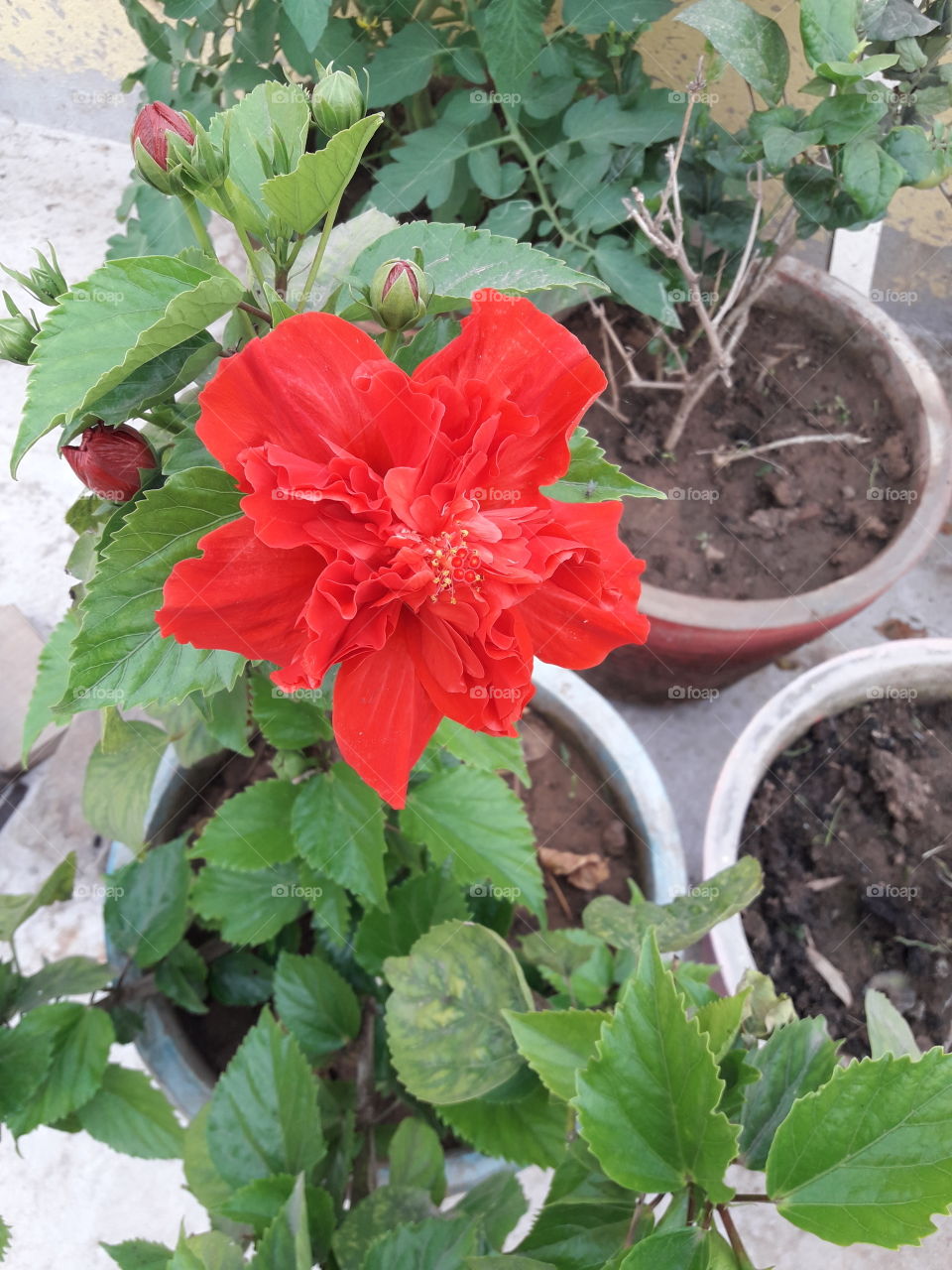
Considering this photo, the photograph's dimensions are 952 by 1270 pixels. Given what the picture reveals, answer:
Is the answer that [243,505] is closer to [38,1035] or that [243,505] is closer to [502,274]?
[502,274]

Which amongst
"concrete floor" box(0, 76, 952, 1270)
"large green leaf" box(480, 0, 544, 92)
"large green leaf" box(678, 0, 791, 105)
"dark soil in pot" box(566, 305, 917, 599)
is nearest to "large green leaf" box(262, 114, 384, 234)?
"large green leaf" box(678, 0, 791, 105)

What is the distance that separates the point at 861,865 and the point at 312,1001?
22.4 inches

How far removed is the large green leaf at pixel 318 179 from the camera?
0.41m

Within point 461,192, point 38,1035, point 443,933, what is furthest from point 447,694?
point 461,192

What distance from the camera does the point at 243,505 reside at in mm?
380

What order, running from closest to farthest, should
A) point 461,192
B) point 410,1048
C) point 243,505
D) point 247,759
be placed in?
1. point 243,505
2. point 410,1048
3. point 247,759
4. point 461,192

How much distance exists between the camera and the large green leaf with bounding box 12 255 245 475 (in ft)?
1.32

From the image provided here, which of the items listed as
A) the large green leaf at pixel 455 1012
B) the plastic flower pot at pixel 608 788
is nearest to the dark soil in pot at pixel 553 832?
the plastic flower pot at pixel 608 788

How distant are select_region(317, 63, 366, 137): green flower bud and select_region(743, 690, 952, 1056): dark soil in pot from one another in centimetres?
76

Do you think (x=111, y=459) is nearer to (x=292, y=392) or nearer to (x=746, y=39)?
(x=292, y=392)

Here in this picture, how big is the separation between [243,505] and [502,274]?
19 cm

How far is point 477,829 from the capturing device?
0.72m

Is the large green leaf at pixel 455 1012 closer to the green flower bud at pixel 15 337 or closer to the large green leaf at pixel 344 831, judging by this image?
the large green leaf at pixel 344 831

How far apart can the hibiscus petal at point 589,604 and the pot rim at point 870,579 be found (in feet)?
1.78
